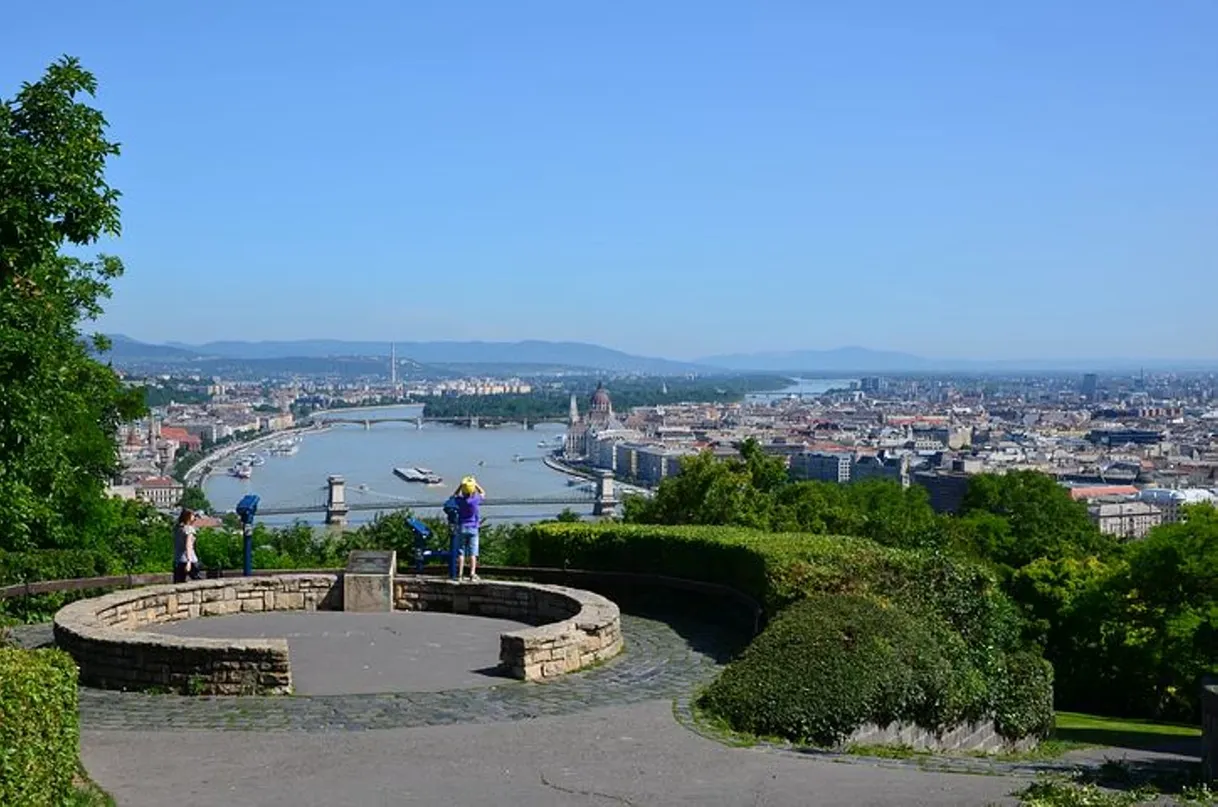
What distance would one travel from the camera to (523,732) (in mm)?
8711

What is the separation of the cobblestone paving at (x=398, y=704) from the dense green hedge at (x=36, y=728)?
268 cm

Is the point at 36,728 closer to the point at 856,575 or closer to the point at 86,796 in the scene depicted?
the point at 86,796

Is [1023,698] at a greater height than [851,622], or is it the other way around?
[851,622]

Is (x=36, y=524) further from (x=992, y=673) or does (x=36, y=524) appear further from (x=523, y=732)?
(x=992, y=673)

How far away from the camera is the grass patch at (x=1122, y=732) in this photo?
602 inches

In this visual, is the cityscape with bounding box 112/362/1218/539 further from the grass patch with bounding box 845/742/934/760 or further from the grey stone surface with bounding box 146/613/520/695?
the grass patch with bounding box 845/742/934/760

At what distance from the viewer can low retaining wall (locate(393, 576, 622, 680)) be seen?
10617mm

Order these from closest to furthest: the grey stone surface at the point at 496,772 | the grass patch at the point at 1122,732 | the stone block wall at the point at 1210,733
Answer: the grey stone surface at the point at 496,772, the stone block wall at the point at 1210,733, the grass patch at the point at 1122,732

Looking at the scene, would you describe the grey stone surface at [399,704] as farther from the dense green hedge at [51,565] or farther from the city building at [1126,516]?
the city building at [1126,516]

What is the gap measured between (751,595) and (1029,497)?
32.3 metres

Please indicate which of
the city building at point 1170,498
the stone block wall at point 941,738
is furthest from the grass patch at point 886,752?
the city building at point 1170,498

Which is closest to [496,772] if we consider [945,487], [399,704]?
[399,704]

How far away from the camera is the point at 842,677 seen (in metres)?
9.13

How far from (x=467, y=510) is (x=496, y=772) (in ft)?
23.0
